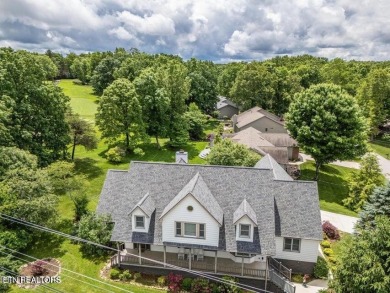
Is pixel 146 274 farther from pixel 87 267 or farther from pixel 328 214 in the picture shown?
pixel 328 214

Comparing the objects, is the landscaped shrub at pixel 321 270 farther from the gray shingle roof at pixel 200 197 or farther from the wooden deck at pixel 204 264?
the gray shingle roof at pixel 200 197

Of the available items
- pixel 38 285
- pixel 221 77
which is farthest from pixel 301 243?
pixel 221 77

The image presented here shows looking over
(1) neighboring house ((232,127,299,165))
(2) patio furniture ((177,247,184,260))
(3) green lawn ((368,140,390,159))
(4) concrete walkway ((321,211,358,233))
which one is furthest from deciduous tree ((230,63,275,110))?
(2) patio furniture ((177,247,184,260))

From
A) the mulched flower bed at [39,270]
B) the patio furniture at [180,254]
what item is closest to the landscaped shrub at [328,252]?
the patio furniture at [180,254]

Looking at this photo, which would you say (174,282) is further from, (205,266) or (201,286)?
(205,266)

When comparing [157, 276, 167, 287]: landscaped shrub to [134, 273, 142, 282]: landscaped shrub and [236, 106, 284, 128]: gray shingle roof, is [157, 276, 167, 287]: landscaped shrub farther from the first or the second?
[236, 106, 284, 128]: gray shingle roof
